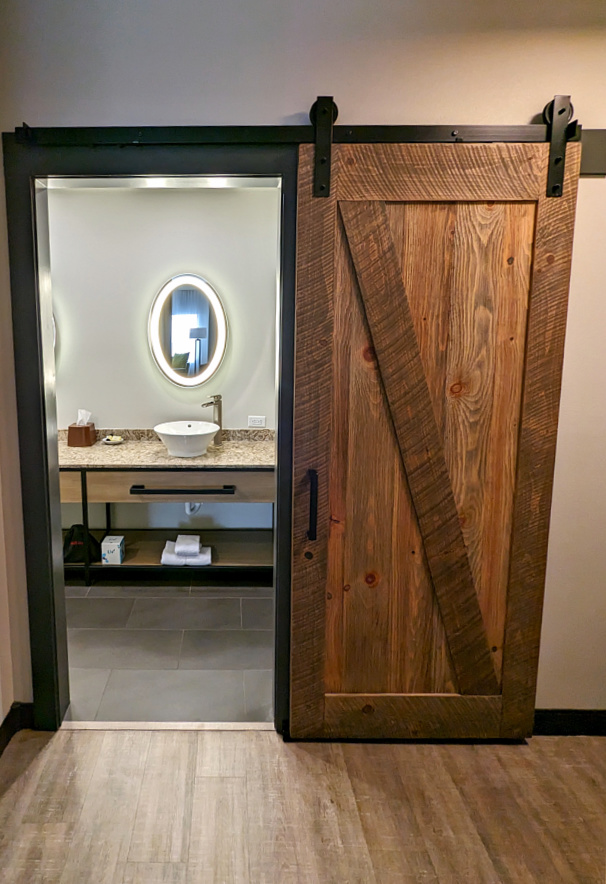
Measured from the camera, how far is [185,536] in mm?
4035

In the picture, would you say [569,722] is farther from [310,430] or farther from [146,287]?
[146,287]

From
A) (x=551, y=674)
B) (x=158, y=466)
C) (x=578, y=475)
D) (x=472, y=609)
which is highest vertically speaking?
(x=578, y=475)

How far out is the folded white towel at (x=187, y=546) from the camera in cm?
389

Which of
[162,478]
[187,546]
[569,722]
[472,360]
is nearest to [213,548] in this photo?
[187,546]

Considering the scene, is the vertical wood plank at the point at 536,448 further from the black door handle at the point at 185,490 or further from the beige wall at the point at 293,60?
the black door handle at the point at 185,490

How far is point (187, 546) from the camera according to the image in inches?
154

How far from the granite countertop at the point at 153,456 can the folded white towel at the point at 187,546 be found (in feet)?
1.94

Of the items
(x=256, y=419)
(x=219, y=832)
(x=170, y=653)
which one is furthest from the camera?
(x=256, y=419)

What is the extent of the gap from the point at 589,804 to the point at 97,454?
10.2 feet

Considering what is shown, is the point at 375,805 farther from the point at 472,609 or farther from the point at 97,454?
the point at 97,454

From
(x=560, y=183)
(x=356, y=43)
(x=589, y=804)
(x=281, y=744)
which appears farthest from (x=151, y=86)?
(x=589, y=804)

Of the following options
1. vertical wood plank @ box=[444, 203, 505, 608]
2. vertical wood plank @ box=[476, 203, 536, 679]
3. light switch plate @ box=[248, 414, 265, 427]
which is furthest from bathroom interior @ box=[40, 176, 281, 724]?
vertical wood plank @ box=[444, 203, 505, 608]

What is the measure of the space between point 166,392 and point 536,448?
2684 mm

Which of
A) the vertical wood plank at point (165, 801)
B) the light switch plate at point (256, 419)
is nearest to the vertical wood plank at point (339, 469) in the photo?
the vertical wood plank at point (165, 801)
